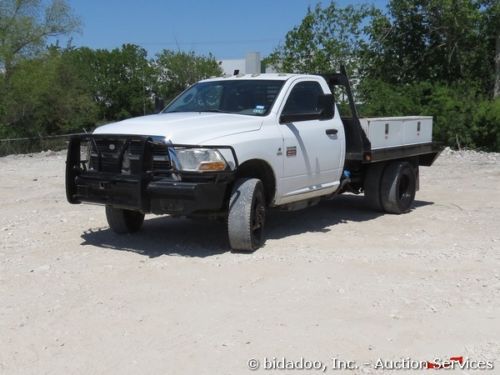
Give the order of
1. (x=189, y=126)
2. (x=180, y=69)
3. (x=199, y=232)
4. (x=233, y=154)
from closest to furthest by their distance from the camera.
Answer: (x=233, y=154) < (x=189, y=126) < (x=199, y=232) < (x=180, y=69)

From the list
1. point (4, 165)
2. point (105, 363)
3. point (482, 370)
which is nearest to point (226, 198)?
point (105, 363)

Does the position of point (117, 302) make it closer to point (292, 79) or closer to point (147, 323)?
point (147, 323)

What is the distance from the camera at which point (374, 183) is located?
9703mm

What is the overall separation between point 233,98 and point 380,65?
1869 centimetres

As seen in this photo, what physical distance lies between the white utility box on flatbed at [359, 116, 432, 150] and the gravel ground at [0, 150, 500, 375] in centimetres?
112

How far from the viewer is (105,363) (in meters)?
4.28

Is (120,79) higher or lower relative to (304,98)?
higher

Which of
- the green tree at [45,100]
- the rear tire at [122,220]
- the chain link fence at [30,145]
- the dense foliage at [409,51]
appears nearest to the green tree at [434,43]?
the dense foliage at [409,51]

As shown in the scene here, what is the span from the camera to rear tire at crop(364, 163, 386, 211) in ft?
31.8

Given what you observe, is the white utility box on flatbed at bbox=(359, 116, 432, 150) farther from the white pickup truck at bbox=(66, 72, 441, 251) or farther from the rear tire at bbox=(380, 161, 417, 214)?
the rear tire at bbox=(380, 161, 417, 214)

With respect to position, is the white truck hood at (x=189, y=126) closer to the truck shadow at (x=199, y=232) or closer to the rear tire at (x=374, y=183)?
the truck shadow at (x=199, y=232)

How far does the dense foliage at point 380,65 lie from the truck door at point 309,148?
12.6m

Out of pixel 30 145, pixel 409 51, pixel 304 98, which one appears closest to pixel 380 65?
pixel 409 51

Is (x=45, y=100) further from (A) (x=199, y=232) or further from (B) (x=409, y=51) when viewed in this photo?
(A) (x=199, y=232)
